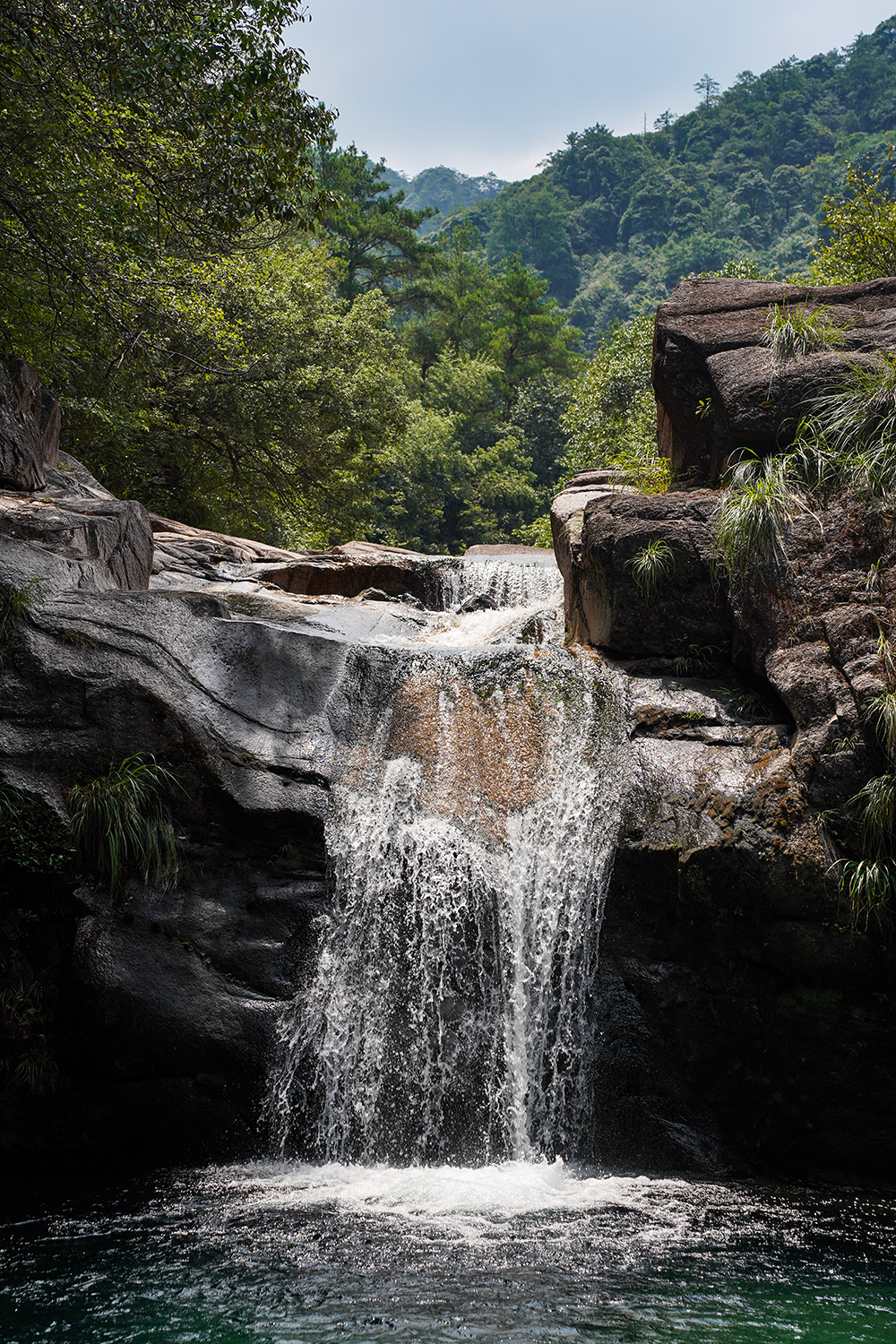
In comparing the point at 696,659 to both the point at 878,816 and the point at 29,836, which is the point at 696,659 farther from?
the point at 29,836

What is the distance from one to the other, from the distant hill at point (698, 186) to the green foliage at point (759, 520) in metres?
56.1

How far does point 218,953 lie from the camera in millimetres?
6324

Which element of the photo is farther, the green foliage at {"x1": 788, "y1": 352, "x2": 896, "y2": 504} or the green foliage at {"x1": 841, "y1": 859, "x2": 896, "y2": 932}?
the green foliage at {"x1": 788, "y1": 352, "x2": 896, "y2": 504}

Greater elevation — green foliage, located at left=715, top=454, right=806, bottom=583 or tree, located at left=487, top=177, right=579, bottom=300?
tree, located at left=487, top=177, right=579, bottom=300

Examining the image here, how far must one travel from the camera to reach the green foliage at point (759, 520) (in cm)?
745

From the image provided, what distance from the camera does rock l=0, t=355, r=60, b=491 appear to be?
869cm

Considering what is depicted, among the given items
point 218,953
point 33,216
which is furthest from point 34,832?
point 33,216

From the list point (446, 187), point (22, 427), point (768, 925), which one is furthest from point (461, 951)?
point (446, 187)

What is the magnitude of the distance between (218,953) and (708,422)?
6718 mm

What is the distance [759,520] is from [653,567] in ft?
3.12

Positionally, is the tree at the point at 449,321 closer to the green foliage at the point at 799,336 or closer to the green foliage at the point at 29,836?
the green foliage at the point at 799,336

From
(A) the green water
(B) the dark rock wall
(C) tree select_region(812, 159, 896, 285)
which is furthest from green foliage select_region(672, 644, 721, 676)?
(C) tree select_region(812, 159, 896, 285)

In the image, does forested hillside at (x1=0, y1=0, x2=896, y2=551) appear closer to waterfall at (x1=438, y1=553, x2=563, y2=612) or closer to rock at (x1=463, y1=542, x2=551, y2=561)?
waterfall at (x1=438, y1=553, x2=563, y2=612)

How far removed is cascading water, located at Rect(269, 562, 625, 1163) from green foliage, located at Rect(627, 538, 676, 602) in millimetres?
914
